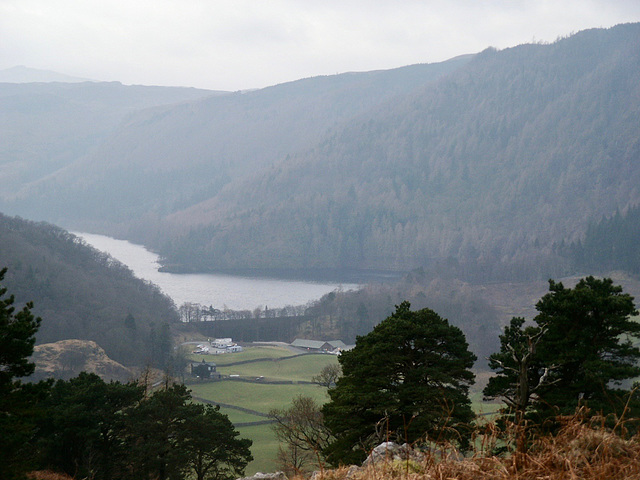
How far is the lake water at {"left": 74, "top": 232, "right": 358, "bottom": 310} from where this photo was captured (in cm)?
13575

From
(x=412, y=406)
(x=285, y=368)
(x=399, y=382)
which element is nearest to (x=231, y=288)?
(x=285, y=368)

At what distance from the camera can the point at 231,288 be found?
16125 cm

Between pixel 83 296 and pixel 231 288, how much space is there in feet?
195

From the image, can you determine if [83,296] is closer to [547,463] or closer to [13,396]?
[13,396]

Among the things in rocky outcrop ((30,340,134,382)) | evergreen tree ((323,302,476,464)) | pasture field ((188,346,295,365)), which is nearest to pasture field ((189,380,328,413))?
rocky outcrop ((30,340,134,382))

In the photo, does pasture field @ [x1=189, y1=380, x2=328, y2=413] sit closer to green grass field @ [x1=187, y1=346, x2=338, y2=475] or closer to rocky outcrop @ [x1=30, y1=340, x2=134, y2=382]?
green grass field @ [x1=187, y1=346, x2=338, y2=475]

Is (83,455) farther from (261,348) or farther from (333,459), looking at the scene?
(261,348)

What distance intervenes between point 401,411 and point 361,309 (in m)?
100

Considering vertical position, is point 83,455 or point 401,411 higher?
point 401,411

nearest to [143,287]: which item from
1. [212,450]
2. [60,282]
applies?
[60,282]

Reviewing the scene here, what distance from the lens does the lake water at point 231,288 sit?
13575cm

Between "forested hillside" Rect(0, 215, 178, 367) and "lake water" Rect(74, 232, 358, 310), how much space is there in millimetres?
14827

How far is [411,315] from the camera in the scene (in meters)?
19.1

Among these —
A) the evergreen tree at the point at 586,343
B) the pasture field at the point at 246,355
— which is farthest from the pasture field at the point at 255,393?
the evergreen tree at the point at 586,343
